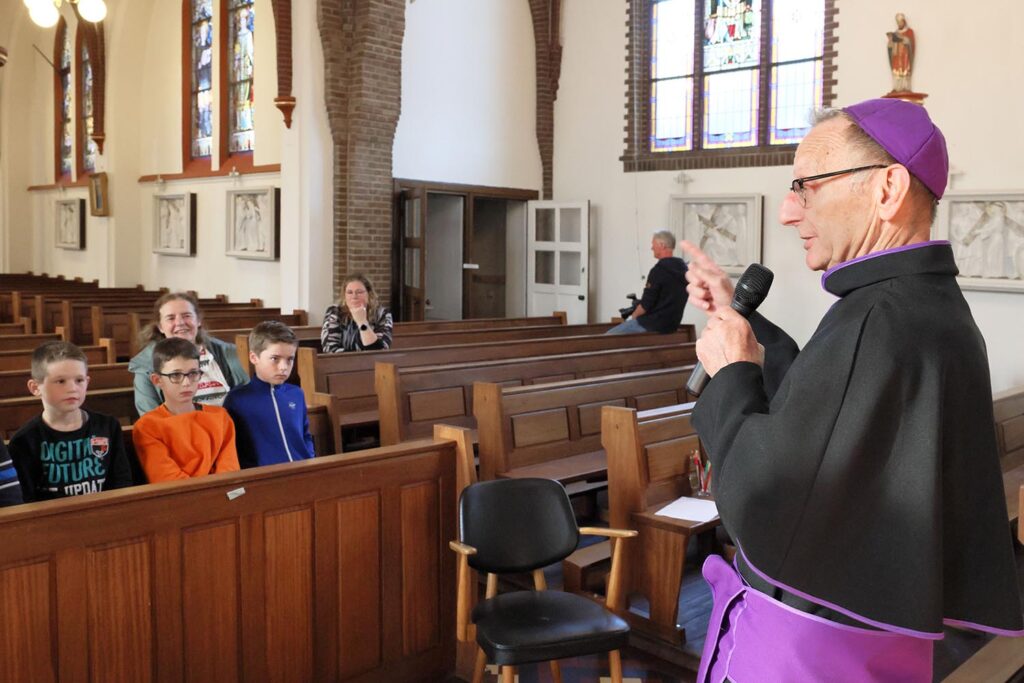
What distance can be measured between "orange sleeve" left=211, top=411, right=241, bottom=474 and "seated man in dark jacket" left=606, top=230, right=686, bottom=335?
18.6 ft

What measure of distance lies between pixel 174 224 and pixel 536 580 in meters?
12.1

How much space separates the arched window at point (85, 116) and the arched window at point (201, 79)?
124 inches

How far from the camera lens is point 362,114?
10398 millimetres

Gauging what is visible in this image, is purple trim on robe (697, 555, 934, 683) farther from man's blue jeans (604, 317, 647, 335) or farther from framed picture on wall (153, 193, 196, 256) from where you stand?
framed picture on wall (153, 193, 196, 256)

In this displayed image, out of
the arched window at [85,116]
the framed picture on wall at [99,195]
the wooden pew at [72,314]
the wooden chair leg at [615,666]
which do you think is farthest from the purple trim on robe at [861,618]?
the arched window at [85,116]

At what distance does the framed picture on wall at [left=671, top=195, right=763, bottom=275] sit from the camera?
10.7 m

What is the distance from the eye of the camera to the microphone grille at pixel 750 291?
65.2 inches

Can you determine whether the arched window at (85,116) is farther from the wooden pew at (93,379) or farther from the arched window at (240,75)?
the wooden pew at (93,379)

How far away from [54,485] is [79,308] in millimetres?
7033

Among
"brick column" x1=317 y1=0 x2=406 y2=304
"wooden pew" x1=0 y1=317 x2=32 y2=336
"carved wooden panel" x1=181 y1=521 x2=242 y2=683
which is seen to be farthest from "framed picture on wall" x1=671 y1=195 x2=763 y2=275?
"carved wooden panel" x1=181 y1=521 x2=242 y2=683

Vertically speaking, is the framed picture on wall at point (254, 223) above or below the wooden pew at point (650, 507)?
above

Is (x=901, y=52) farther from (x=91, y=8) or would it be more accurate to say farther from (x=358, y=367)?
(x=91, y=8)

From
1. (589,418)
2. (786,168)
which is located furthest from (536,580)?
(786,168)

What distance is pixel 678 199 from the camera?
1136 centimetres
